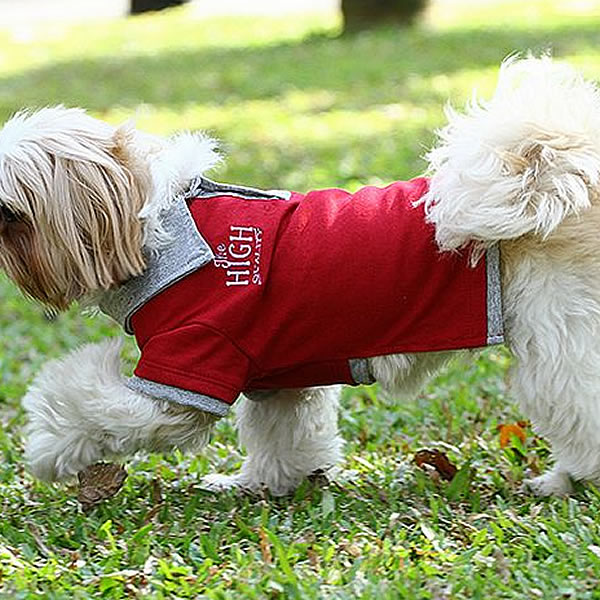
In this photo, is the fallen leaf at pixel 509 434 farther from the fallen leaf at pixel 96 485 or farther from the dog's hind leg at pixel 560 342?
the fallen leaf at pixel 96 485

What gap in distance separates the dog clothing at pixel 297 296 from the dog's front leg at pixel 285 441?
59cm

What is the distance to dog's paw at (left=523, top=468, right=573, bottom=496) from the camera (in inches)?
169

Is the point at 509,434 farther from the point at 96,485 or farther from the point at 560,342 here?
the point at 96,485

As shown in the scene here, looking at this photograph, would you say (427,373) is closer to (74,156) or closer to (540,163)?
(540,163)

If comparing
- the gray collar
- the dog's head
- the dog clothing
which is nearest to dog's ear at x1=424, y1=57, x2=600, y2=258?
the dog clothing

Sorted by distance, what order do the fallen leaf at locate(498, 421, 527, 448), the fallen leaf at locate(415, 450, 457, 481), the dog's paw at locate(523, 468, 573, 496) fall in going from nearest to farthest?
the dog's paw at locate(523, 468, 573, 496)
the fallen leaf at locate(415, 450, 457, 481)
the fallen leaf at locate(498, 421, 527, 448)

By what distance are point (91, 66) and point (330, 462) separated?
11.5m

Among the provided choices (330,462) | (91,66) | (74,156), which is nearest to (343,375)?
(330,462)

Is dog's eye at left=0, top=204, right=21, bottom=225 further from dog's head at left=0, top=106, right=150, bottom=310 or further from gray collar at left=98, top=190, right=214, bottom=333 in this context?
gray collar at left=98, top=190, right=214, bottom=333

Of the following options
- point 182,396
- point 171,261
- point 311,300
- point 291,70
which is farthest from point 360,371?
point 291,70

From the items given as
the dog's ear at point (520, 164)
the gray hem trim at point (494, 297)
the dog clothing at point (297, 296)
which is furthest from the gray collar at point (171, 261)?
the gray hem trim at point (494, 297)

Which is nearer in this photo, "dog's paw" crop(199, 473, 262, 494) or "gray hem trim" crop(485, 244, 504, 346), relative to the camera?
"gray hem trim" crop(485, 244, 504, 346)

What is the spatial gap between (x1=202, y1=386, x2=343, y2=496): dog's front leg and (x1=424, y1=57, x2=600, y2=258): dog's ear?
103cm

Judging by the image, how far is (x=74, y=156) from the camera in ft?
13.1
